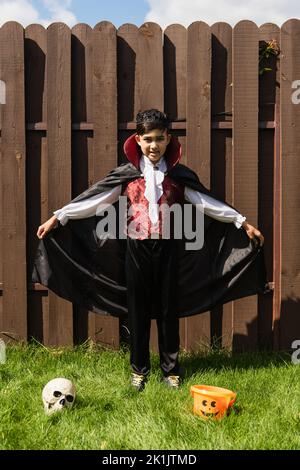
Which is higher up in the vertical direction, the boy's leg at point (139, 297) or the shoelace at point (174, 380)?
the boy's leg at point (139, 297)

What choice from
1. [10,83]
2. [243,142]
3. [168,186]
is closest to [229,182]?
[243,142]

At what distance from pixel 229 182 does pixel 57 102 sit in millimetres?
1493

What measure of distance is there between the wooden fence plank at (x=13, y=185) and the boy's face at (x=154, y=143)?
1.21 meters

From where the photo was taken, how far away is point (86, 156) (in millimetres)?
4777

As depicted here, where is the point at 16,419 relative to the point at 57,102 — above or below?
below

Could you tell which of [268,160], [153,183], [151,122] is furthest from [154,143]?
[268,160]

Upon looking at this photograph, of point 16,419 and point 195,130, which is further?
point 195,130

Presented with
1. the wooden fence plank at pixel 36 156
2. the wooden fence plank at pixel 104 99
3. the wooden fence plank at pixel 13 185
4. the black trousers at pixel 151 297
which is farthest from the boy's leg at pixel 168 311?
the wooden fence plank at pixel 13 185

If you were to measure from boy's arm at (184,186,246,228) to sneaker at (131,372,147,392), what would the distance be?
1238mm

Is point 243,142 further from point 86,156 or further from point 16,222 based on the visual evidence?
point 16,222

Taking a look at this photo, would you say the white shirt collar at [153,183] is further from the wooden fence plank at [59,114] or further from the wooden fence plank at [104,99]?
the wooden fence plank at [59,114]

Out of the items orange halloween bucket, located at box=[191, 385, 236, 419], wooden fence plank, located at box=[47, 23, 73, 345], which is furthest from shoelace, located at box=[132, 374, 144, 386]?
wooden fence plank, located at box=[47, 23, 73, 345]

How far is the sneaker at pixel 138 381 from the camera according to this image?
4075 mm

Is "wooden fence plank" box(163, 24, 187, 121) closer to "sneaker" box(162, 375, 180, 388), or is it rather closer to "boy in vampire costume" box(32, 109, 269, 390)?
"boy in vampire costume" box(32, 109, 269, 390)
